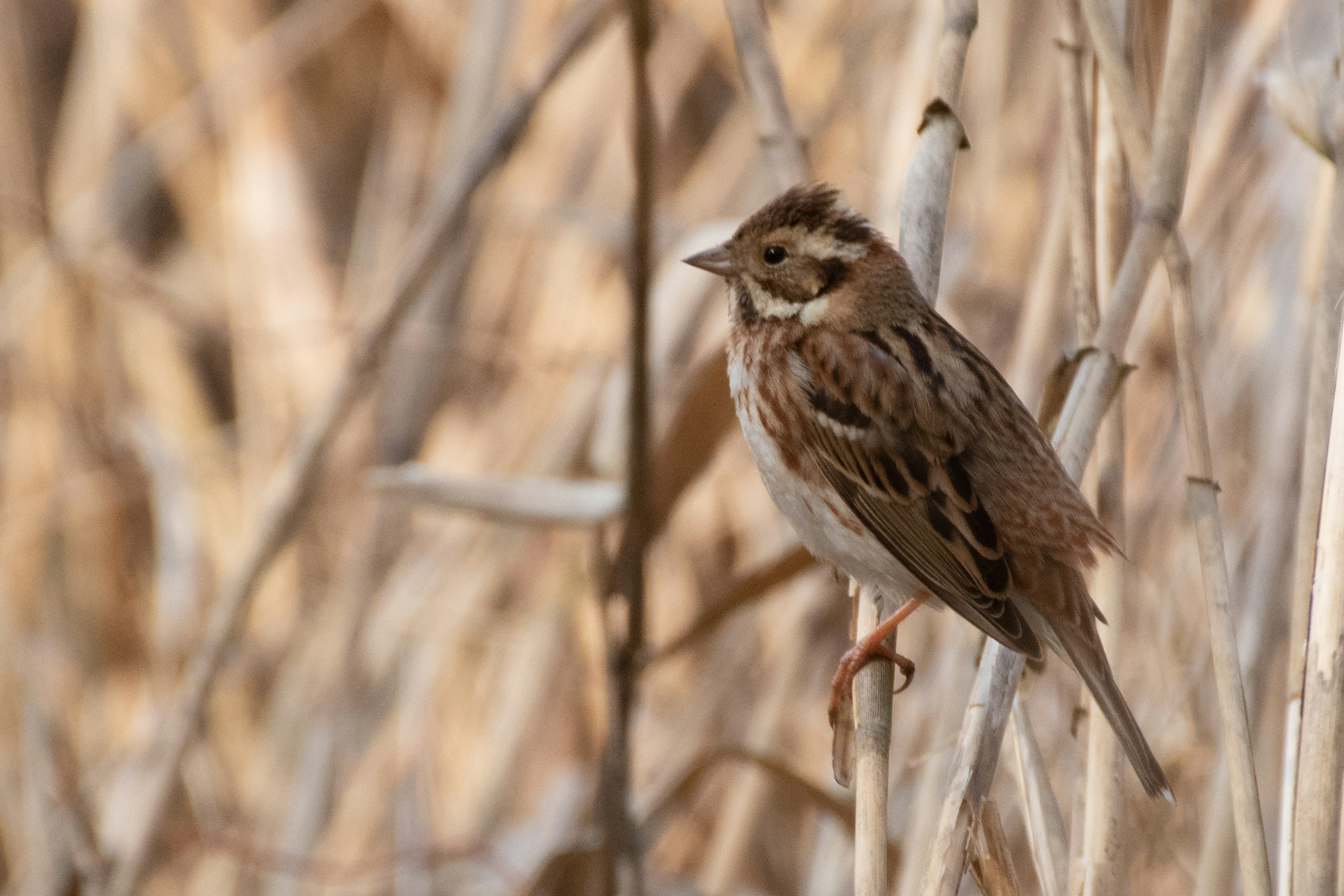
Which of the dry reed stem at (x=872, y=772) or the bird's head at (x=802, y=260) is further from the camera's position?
the bird's head at (x=802, y=260)

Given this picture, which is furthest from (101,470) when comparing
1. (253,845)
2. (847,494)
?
(847,494)

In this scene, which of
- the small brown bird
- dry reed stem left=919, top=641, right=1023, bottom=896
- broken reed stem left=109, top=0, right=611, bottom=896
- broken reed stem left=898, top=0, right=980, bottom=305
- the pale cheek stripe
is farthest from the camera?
broken reed stem left=109, top=0, right=611, bottom=896

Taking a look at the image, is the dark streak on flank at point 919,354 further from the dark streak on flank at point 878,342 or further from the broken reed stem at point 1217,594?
the broken reed stem at point 1217,594

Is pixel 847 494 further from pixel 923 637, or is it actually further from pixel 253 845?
pixel 253 845

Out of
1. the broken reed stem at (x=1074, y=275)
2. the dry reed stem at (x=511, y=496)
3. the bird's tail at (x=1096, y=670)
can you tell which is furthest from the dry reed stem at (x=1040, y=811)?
the dry reed stem at (x=511, y=496)

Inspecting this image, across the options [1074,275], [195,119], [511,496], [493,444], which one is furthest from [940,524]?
[195,119]

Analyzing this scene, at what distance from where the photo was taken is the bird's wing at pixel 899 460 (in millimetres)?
2049

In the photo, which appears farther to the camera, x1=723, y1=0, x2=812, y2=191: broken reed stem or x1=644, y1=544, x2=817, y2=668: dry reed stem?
x1=644, y1=544, x2=817, y2=668: dry reed stem

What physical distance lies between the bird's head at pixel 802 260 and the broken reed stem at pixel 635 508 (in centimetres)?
14

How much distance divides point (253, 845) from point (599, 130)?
245 cm

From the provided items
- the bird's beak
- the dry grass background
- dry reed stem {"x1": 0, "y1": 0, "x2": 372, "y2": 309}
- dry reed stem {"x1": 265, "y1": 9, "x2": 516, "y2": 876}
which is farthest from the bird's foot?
dry reed stem {"x1": 0, "y1": 0, "x2": 372, "y2": 309}

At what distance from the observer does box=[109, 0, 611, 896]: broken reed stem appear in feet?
8.64

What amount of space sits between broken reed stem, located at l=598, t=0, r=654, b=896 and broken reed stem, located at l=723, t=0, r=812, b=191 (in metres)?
0.17

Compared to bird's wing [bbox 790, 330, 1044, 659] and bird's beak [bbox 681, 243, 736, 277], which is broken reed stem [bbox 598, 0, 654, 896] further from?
bird's wing [bbox 790, 330, 1044, 659]
